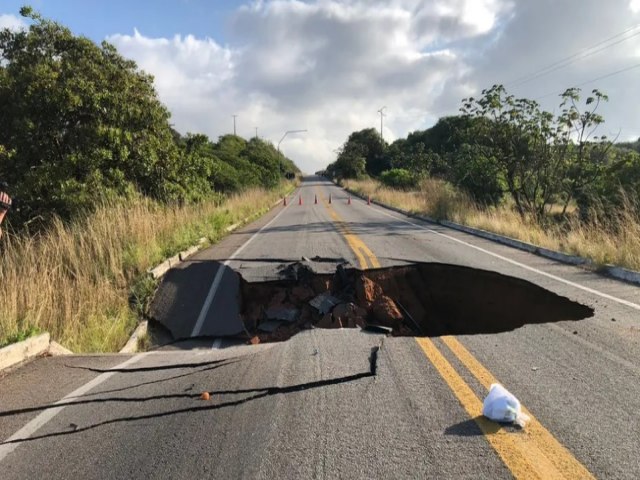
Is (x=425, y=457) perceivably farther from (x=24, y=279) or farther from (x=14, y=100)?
(x=14, y=100)

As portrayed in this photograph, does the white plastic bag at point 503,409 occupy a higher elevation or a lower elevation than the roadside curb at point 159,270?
higher

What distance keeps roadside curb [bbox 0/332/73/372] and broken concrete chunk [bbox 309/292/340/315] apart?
11.3 feet

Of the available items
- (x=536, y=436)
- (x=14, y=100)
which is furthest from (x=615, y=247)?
(x=14, y=100)

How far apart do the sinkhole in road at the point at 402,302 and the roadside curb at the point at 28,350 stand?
2.39m

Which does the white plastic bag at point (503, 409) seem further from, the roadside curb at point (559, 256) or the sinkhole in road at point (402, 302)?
the roadside curb at point (559, 256)

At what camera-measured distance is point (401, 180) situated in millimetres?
45656

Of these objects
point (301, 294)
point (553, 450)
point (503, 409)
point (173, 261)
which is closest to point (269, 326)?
point (301, 294)

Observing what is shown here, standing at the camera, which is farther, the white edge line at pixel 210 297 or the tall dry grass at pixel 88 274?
the white edge line at pixel 210 297

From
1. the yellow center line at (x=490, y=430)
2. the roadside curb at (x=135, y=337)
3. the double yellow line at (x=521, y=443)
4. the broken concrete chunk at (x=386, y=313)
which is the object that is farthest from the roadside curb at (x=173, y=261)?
the double yellow line at (x=521, y=443)

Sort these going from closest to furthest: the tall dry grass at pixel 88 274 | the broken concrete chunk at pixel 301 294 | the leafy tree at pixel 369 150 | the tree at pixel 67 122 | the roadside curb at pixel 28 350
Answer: the roadside curb at pixel 28 350 → the tall dry grass at pixel 88 274 → the broken concrete chunk at pixel 301 294 → the tree at pixel 67 122 → the leafy tree at pixel 369 150

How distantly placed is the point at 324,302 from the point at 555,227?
33.3 feet

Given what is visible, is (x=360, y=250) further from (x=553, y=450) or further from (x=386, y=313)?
(x=553, y=450)

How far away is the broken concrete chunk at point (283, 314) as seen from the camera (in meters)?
7.64

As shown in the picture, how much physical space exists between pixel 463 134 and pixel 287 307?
16.1 m
